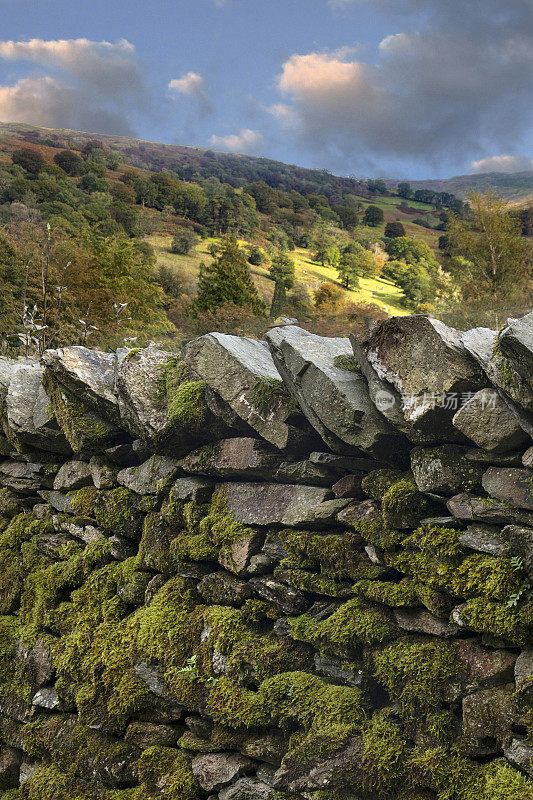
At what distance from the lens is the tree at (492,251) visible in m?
20.6

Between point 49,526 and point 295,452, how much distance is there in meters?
3.88

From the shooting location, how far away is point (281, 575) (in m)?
4.11

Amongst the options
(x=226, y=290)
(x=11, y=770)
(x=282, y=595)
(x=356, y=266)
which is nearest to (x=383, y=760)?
(x=282, y=595)

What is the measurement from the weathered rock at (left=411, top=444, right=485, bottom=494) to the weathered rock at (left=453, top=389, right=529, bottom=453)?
22cm

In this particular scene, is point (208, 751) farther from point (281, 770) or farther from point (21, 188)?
point (21, 188)

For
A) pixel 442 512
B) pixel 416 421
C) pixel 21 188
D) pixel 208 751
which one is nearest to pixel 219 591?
pixel 208 751

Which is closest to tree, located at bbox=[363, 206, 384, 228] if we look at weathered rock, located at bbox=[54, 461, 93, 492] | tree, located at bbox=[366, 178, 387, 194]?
tree, located at bbox=[366, 178, 387, 194]

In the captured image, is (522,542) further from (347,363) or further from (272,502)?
(272,502)

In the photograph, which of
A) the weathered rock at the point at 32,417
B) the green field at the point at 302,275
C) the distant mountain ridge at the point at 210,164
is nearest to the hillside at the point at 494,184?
the distant mountain ridge at the point at 210,164

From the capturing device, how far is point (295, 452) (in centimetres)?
426

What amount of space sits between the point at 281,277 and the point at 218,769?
4533cm

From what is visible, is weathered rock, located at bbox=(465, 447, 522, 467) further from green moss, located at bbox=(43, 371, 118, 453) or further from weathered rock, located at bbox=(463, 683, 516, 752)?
green moss, located at bbox=(43, 371, 118, 453)

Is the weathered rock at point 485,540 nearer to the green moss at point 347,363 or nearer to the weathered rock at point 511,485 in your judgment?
the weathered rock at point 511,485

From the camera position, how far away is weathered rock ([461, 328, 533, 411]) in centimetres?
Answer: 266
